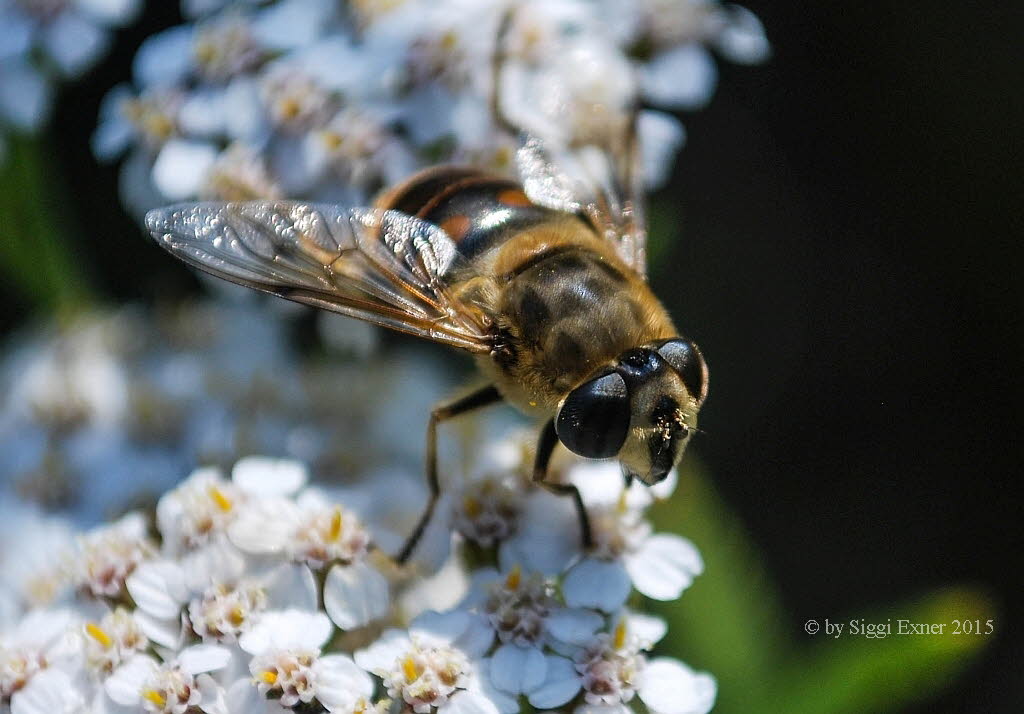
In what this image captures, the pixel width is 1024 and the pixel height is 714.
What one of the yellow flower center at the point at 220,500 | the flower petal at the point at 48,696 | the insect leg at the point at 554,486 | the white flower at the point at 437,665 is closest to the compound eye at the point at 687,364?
the insect leg at the point at 554,486

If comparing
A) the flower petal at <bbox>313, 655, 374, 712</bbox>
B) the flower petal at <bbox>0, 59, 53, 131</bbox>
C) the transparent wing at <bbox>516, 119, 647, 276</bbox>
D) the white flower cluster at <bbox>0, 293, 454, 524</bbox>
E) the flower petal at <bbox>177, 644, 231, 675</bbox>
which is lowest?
the white flower cluster at <bbox>0, 293, 454, 524</bbox>

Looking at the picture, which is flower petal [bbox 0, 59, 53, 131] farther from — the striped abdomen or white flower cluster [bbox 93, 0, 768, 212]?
the striped abdomen

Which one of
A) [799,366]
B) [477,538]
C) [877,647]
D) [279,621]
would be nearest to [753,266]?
[799,366]

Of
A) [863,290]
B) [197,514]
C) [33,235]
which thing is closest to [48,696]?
[197,514]

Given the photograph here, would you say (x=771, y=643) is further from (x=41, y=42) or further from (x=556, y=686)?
(x=41, y=42)

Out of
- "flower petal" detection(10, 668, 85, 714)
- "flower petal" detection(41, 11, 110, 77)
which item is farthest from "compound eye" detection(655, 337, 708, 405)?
"flower petal" detection(41, 11, 110, 77)

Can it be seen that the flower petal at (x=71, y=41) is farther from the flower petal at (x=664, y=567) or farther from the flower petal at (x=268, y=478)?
the flower petal at (x=664, y=567)
